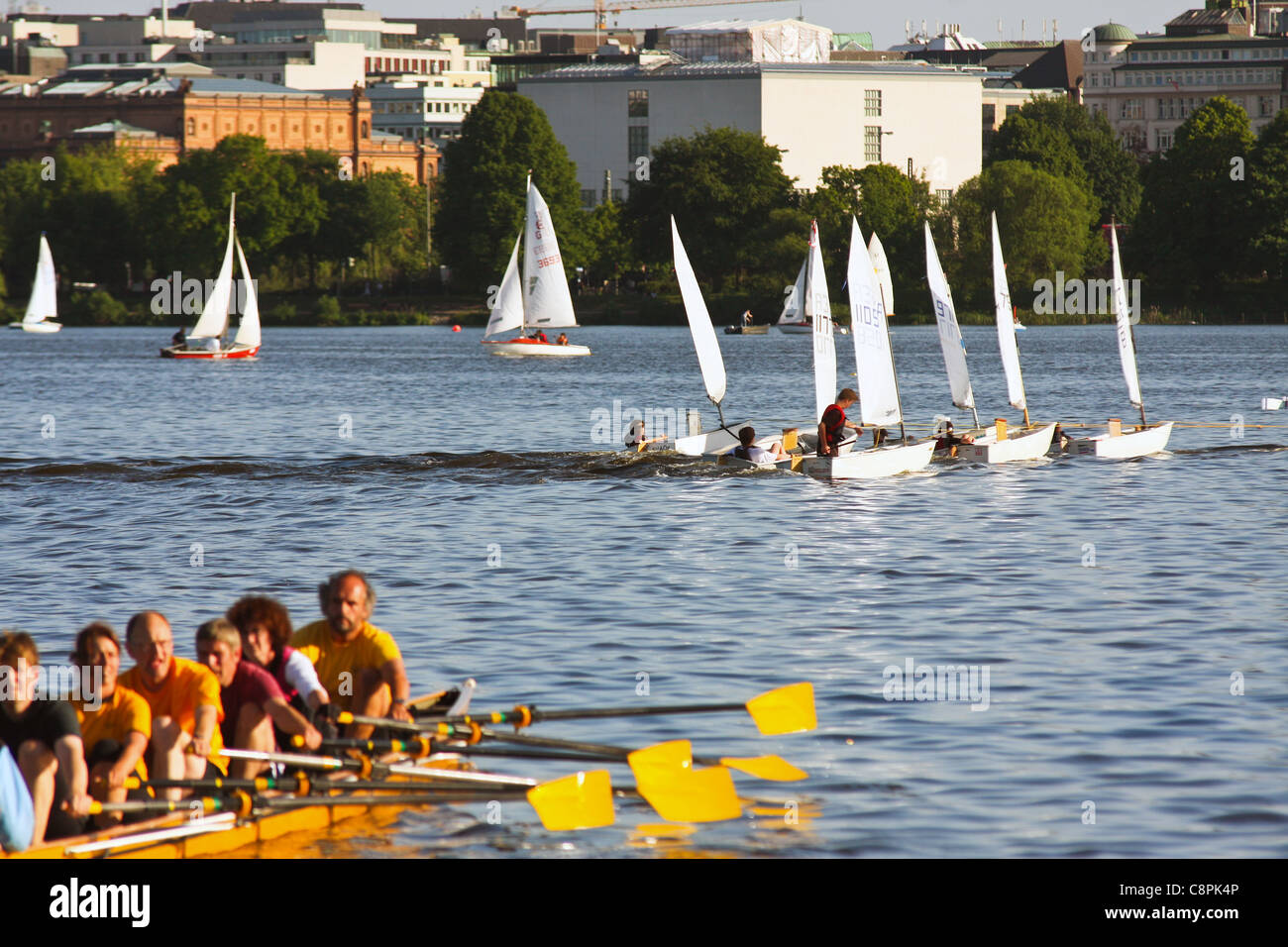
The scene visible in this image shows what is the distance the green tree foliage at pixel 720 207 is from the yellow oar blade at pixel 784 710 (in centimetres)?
12226

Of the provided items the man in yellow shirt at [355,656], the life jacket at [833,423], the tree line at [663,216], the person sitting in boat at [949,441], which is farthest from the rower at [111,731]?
the tree line at [663,216]

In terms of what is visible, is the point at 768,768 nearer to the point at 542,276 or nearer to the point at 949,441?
the point at 949,441

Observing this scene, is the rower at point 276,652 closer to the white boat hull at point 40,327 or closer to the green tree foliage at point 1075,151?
the white boat hull at point 40,327

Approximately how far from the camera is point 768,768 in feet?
48.6

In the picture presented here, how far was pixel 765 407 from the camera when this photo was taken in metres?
57.9

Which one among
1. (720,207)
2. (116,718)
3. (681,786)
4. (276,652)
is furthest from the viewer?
(720,207)

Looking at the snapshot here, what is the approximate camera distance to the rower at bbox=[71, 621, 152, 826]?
12141 millimetres

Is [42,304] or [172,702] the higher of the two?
[42,304]

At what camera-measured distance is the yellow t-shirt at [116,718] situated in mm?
12375

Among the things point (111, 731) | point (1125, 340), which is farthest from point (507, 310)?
point (111, 731)

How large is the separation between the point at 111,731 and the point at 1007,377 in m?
32.0

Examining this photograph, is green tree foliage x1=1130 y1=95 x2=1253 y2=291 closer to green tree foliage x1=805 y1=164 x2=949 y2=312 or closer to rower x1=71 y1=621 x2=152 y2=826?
green tree foliage x1=805 y1=164 x2=949 y2=312

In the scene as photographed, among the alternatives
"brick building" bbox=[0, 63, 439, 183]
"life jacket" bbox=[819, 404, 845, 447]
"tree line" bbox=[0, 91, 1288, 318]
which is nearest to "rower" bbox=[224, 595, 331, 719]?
"life jacket" bbox=[819, 404, 845, 447]
